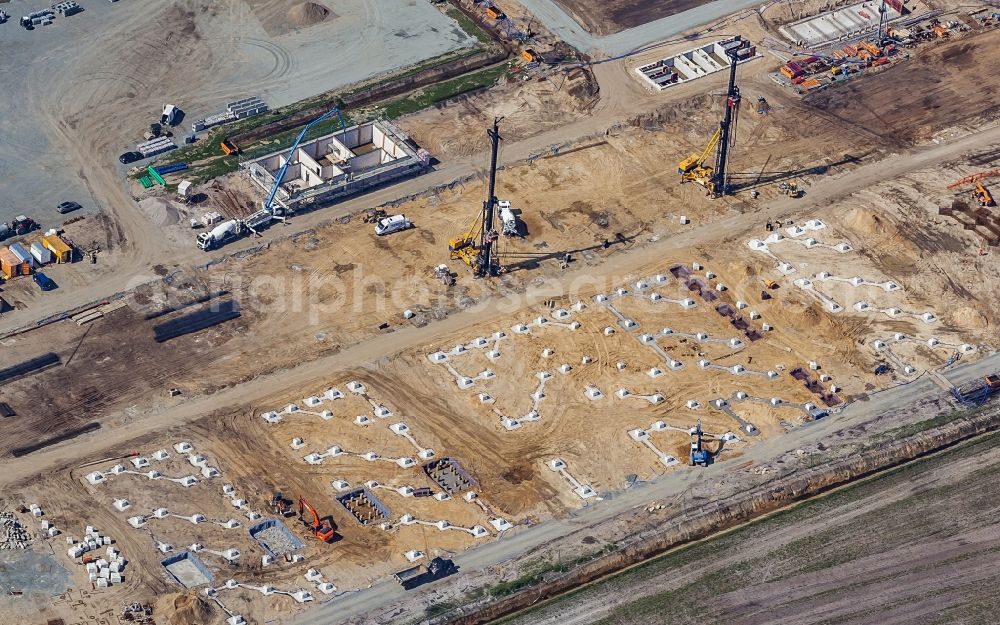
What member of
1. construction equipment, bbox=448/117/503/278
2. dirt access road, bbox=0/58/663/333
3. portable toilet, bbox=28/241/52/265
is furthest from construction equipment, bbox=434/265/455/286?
portable toilet, bbox=28/241/52/265

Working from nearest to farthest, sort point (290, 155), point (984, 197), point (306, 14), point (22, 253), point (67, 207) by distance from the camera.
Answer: point (22, 253) < point (67, 207) < point (984, 197) < point (290, 155) < point (306, 14)

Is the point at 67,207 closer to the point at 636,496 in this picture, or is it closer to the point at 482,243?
the point at 482,243

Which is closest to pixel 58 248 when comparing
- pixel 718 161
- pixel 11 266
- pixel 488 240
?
pixel 11 266

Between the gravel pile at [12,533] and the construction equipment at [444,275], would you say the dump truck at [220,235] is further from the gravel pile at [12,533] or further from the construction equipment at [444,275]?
the gravel pile at [12,533]

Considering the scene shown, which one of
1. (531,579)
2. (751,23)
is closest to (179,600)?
(531,579)

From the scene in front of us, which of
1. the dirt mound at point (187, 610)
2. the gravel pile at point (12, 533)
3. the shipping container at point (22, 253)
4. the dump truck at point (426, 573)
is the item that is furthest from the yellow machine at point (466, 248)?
the gravel pile at point (12, 533)

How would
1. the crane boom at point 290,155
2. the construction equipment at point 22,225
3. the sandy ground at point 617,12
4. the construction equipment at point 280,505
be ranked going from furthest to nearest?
the sandy ground at point 617,12 → the crane boom at point 290,155 → the construction equipment at point 22,225 → the construction equipment at point 280,505

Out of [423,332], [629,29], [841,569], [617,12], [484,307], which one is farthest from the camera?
[617,12]
